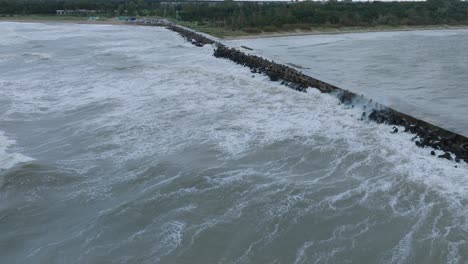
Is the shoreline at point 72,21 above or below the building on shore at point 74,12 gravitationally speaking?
below

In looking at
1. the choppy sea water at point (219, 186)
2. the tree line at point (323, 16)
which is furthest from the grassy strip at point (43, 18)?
the choppy sea water at point (219, 186)

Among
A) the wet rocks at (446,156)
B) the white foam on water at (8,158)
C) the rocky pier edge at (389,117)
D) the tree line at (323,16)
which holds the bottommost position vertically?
the white foam on water at (8,158)

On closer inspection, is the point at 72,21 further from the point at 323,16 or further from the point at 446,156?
the point at 446,156

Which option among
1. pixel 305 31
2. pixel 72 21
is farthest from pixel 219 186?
pixel 72 21

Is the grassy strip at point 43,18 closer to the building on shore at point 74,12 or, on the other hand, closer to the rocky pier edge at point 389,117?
the building on shore at point 74,12

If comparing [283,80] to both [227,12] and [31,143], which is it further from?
[227,12]

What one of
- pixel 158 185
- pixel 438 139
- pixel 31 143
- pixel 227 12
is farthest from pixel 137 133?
pixel 227 12

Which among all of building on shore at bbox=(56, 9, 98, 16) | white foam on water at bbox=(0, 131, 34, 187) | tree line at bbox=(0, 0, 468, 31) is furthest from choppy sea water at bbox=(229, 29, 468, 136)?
building on shore at bbox=(56, 9, 98, 16)
